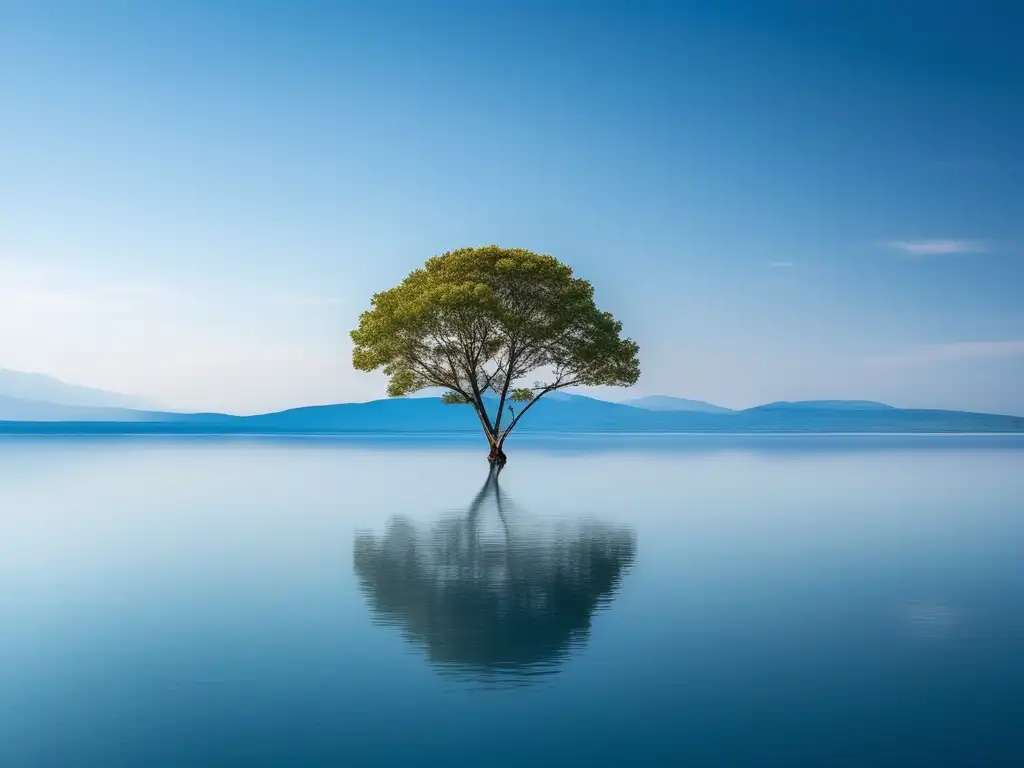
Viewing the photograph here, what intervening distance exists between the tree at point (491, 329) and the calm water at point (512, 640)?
26800 mm

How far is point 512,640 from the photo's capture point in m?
11.4

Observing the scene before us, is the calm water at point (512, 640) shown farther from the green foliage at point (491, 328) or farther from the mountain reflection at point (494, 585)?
the green foliage at point (491, 328)

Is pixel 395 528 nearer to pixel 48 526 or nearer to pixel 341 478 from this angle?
pixel 48 526

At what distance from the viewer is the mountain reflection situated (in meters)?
10.9

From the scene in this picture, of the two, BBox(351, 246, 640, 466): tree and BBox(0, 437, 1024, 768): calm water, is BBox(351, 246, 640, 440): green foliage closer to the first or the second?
BBox(351, 246, 640, 466): tree

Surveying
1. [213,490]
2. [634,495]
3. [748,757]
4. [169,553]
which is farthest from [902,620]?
[213,490]

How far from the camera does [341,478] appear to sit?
4531 cm

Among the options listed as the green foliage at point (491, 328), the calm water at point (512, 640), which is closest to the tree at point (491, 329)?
the green foliage at point (491, 328)

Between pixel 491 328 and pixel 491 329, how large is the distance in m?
0.08

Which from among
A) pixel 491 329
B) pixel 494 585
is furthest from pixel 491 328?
pixel 494 585

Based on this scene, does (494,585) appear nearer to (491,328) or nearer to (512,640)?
(512,640)

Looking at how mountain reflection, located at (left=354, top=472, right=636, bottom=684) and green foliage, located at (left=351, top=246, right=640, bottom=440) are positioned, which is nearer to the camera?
mountain reflection, located at (left=354, top=472, right=636, bottom=684)

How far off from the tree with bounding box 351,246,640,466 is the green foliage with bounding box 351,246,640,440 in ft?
0.20

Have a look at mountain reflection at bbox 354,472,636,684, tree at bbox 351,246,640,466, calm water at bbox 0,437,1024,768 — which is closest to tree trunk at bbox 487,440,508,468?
tree at bbox 351,246,640,466
